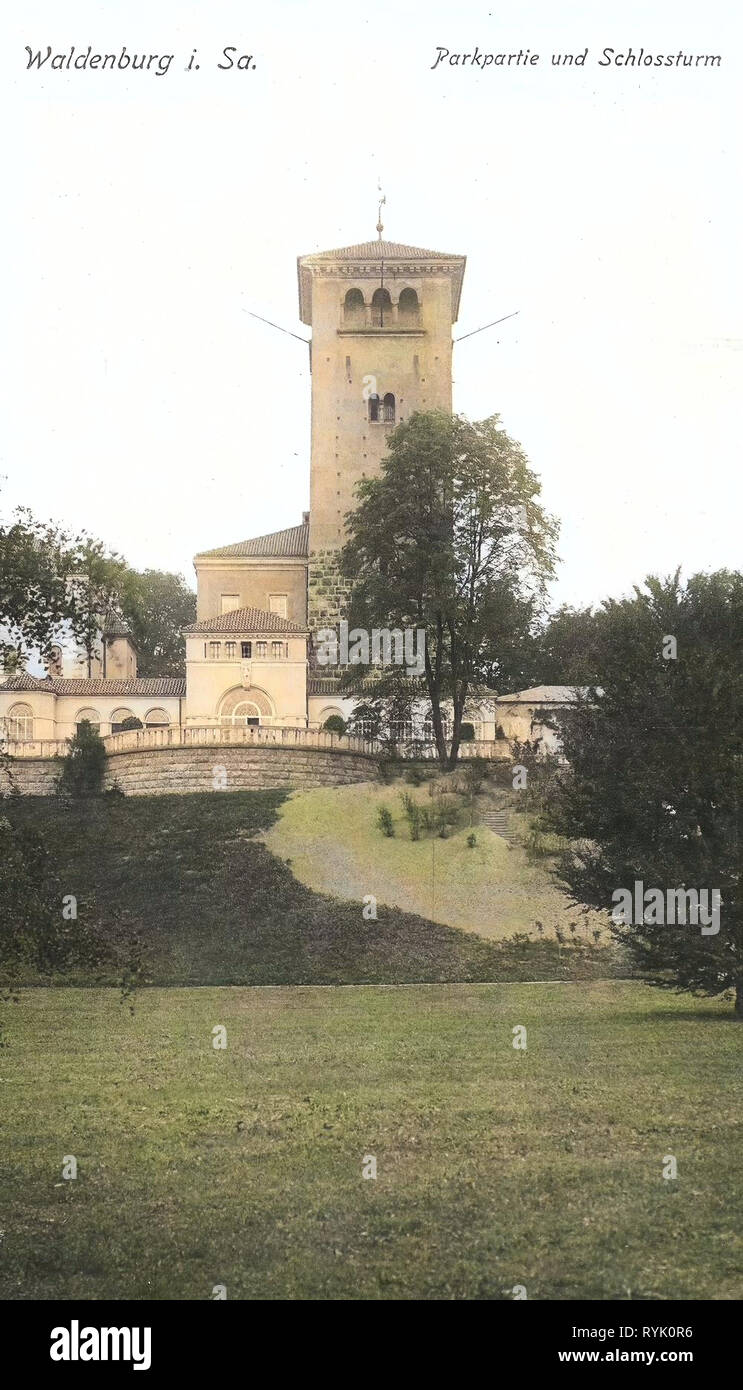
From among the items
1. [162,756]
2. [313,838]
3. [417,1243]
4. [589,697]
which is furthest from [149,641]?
[417,1243]

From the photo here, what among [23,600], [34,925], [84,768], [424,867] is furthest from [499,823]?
[34,925]

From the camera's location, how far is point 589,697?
75.2 ft

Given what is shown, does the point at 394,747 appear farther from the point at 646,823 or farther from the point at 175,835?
the point at 646,823

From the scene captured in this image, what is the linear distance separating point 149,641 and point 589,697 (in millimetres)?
52688

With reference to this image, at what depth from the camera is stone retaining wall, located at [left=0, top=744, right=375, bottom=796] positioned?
40.9 metres

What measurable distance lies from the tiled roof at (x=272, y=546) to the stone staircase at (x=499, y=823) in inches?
893

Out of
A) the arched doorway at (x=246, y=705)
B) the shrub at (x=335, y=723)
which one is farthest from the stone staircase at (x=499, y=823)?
the arched doorway at (x=246, y=705)

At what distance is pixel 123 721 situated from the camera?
51.4 metres

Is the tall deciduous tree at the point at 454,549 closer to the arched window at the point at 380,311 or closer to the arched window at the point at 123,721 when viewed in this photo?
the arched window at the point at 123,721

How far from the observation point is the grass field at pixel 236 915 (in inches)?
1142

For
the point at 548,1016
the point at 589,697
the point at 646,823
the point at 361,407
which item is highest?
the point at 361,407

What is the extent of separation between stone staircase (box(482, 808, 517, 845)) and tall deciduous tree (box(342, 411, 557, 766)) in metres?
3.56

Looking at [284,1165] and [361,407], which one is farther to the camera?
[361,407]

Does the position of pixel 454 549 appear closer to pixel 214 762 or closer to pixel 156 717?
pixel 214 762
